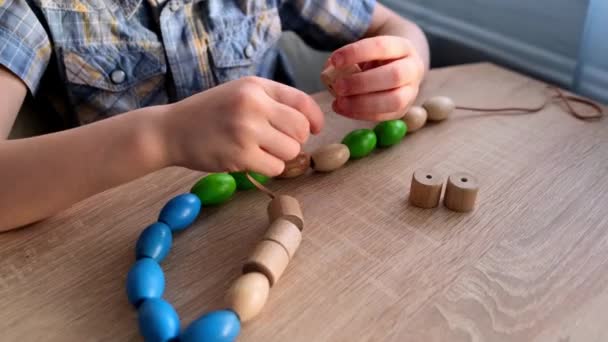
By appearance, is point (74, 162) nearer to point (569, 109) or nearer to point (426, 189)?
point (426, 189)

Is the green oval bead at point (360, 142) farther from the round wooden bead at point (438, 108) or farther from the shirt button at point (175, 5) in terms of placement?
the shirt button at point (175, 5)

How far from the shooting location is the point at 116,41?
65cm

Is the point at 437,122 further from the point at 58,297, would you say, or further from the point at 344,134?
the point at 58,297

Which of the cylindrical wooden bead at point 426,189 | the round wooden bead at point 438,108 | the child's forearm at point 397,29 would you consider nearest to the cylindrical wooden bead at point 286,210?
the cylindrical wooden bead at point 426,189

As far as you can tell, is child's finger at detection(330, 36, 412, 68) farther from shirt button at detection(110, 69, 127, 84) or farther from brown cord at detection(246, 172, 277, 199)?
shirt button at detection(110, 69, 127, 84)

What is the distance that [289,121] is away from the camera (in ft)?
1.59

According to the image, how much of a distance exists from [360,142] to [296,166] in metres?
0.08

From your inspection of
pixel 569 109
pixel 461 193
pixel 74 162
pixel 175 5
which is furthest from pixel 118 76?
pixel 569 109

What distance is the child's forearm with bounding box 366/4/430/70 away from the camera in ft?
2.55

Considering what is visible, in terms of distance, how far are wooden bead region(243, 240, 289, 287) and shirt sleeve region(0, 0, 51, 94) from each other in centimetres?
32

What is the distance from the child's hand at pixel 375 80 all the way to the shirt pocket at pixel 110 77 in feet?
0.85

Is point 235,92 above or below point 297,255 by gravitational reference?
above

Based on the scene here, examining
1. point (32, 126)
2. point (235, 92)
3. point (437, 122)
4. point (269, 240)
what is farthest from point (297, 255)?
point (32, 126)

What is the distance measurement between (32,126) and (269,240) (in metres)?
0.42
